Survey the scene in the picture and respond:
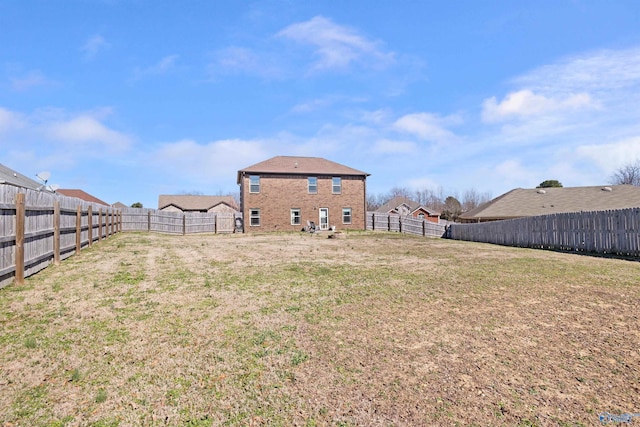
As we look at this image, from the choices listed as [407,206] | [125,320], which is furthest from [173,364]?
[407,206]

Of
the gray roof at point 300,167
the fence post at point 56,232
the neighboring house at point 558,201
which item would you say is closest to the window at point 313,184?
the gray roof at point 300,167

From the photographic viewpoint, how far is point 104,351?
145 inches

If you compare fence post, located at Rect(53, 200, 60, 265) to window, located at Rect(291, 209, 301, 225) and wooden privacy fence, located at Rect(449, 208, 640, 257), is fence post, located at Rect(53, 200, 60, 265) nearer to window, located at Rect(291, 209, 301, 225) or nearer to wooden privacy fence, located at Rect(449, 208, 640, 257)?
wooden privacy fence, located at Rect(449, 208, 640, 257)

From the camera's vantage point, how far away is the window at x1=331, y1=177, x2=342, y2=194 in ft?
98.5

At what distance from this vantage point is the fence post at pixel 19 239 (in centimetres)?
621

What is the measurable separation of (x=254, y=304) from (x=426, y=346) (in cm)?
278

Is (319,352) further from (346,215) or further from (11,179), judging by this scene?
(346,215)

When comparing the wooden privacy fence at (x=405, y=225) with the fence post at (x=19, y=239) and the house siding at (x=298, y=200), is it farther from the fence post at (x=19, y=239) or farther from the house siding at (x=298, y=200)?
the fence post at (x=19, y=239)

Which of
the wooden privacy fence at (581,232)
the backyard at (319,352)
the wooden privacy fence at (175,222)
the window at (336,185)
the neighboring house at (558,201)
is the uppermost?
the window at (336,185)

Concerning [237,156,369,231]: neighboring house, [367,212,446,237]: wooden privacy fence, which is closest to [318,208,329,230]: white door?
[237,156,369,231]: neighboring house

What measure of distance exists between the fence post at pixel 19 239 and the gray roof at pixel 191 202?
175 ft

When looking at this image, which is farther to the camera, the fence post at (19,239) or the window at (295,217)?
the window at (295,217)

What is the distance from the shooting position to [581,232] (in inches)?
501

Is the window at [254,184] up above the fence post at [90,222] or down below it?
above
